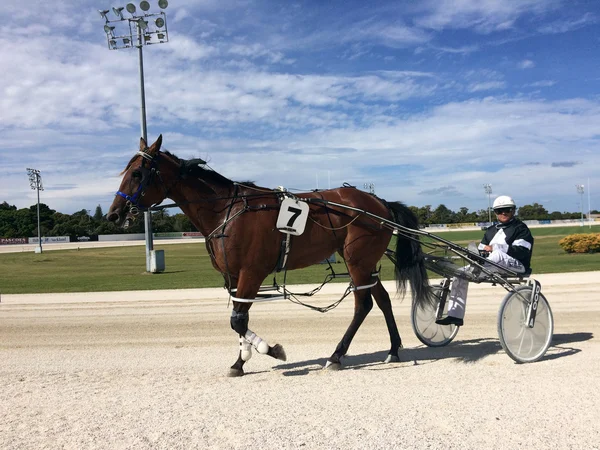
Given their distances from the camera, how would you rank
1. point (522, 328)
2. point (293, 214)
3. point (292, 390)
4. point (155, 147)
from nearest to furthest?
point (292, 390)
point (155, 147)
point (293, 214)
point (522, 328)

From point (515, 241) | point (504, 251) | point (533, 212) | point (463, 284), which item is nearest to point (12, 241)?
point (463, 284)

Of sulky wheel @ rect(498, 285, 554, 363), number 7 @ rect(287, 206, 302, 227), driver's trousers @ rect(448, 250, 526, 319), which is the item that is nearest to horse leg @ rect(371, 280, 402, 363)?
driver's trousers @ rect(448, 250, 526, 319)

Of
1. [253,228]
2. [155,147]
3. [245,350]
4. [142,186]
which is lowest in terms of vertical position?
[245,350]

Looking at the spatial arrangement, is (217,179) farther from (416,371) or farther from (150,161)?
(416,371)

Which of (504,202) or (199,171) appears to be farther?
(504,202)

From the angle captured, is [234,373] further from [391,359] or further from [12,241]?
[12,241]

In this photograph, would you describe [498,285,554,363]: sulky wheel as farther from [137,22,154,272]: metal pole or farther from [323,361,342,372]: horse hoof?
[137,22,154,272]: metal pole

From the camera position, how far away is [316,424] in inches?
131

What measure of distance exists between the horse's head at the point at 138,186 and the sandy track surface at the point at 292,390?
1.50 meters

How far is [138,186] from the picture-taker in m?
4.43

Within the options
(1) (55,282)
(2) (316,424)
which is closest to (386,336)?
(2) (316,424)

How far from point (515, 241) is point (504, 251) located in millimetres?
160

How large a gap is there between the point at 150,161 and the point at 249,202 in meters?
0.98

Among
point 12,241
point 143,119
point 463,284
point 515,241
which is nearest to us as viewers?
point 463,284
